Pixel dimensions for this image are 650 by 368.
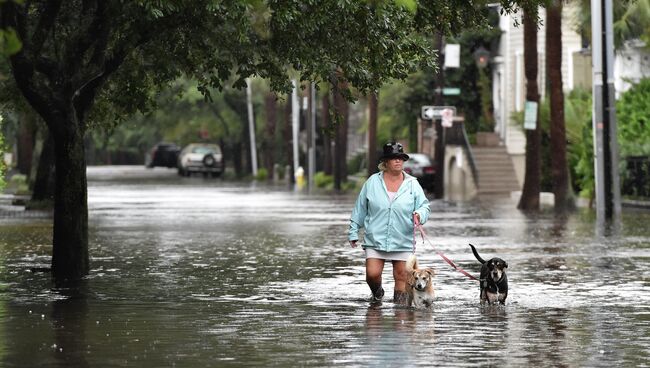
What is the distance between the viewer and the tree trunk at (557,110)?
40688mm

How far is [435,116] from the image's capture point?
2063 inches

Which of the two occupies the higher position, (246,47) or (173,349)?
(246,47)

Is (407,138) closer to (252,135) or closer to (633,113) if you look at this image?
(252,135)

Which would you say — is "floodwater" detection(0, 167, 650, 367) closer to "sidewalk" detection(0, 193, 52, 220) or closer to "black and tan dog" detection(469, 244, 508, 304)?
"black and tan dog" detection(469, 244, 508, 304)

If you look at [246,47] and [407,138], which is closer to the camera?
[246,47]

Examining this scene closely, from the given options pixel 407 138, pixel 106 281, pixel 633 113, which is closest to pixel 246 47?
pixel 106 281

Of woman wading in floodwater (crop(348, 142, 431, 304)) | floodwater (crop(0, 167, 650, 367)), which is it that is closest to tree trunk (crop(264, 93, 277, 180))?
floodwater (crop(0, 167, 650, 367))

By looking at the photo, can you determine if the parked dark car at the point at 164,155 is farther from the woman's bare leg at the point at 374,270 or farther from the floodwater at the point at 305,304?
the woman's bare leg at the point at 374,270

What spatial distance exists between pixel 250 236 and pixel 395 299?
13.3 m

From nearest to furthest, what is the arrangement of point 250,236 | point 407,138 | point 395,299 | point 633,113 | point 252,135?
point 395,299 → point 250,236 → point 633,113 → point 407,138 → point 252,135

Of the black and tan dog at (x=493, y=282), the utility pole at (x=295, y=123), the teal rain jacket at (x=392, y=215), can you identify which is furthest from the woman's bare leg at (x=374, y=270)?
the utility pole at (x=295, y=123)

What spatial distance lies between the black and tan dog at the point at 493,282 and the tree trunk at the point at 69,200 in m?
5.53

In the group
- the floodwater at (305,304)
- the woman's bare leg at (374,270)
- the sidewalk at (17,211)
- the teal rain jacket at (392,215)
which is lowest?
the floodwater at (305,304)

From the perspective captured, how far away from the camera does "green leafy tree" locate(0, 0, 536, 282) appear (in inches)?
723
